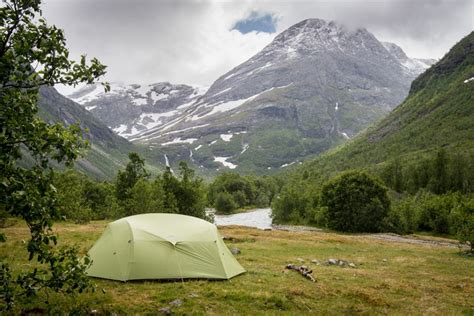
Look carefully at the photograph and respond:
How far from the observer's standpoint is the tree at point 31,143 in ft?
30.5

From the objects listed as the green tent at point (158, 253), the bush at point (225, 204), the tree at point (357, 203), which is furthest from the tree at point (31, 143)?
the bush at point (225, 204)

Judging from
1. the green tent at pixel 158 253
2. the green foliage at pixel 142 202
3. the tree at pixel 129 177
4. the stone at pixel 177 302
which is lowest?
the stone at pixel 177 302

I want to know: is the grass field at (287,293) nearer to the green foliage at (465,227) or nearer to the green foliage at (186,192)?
the green foliage at (465,227)

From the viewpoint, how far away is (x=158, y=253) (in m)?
23.1

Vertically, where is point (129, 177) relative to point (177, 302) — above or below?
above

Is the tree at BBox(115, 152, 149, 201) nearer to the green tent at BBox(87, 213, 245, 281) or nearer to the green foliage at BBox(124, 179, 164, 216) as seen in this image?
the green foliage at BBox(124, 179, 164, 216)

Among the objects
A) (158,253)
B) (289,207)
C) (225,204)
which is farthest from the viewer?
(225,204)

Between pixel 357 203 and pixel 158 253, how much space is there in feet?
234

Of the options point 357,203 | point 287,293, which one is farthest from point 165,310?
point 357,203

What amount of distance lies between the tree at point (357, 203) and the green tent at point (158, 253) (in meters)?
67.2

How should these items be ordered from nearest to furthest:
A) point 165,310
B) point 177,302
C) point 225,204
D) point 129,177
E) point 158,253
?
1. point 165,310
2. point 177,302
3. point 158,253
4. point 129,177
5. point 225,204

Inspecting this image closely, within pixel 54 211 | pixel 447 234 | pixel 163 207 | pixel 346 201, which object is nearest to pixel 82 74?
pixel 54 211

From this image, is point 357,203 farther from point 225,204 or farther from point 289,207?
point 225,204

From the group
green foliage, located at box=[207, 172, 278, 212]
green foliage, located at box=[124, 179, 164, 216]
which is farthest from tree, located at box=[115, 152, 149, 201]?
green foliage, located at box=[207, 172, 278, 212]
